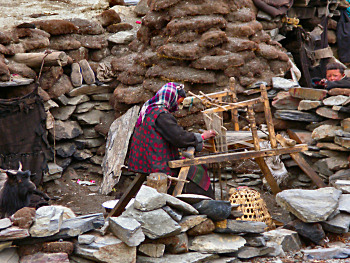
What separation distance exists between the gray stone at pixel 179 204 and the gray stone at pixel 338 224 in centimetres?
160

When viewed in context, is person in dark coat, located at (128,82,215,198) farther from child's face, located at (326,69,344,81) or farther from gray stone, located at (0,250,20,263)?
child's face, located at (326,69,344,81)

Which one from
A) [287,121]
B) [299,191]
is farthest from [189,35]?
[299,191]

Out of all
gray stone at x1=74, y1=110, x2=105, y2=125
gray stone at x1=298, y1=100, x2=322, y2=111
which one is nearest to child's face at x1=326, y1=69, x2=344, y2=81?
gray stone at x1=298, y1=100, x2=322, y2=111

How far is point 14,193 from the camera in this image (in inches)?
203

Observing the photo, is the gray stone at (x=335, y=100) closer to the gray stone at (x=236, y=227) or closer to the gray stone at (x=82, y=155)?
the gray stone at (x=236, y=227)

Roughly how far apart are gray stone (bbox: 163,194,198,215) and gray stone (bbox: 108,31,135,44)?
531 cm

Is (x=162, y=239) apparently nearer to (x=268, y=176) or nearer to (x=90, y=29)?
(x=268, y=176)

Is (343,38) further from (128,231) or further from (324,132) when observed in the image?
(128,231)

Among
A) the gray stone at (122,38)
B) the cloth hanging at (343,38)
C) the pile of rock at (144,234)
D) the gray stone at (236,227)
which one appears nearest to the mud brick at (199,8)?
the gray stone at (122,38)

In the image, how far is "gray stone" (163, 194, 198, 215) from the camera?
4.44 metres

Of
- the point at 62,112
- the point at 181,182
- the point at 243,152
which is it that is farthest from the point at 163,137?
the point at 62,112

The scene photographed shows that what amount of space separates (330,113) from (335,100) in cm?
20

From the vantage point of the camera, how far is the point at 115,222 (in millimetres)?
4121

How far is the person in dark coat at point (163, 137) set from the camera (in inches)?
216
